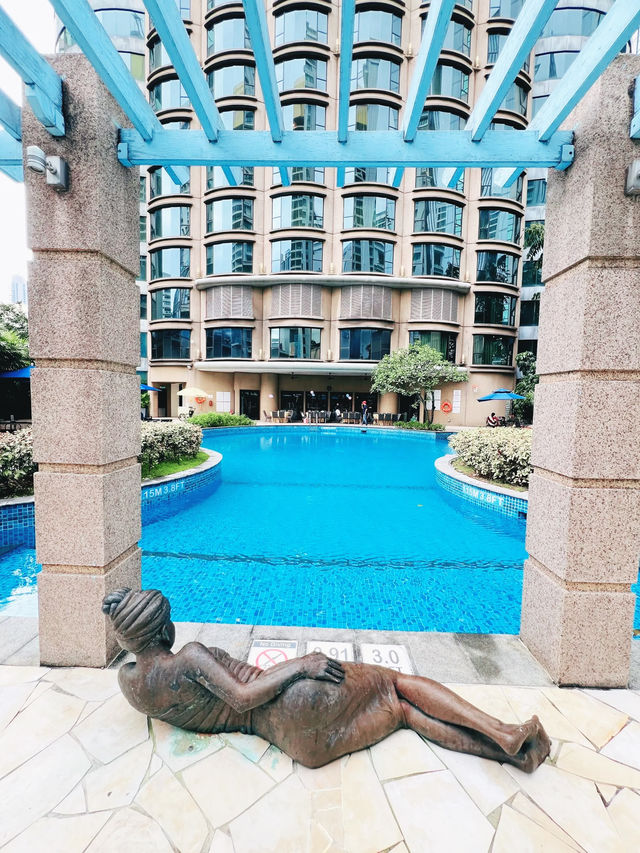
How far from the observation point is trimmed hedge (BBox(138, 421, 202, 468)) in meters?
9.24

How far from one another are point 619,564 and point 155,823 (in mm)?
3093

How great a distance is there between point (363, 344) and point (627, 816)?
26.1 m

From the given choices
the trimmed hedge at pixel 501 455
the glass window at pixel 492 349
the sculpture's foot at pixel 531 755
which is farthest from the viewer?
the glass window at pixel 492 349

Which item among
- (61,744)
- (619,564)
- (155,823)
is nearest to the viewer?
(155,823)

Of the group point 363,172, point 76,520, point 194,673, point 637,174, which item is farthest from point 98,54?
point 363,172

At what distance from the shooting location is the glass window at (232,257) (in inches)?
1049

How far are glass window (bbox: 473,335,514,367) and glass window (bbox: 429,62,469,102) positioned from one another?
1483 centimetres

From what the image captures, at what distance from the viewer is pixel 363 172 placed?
25.2 m

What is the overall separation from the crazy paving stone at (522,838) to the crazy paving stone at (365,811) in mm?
456

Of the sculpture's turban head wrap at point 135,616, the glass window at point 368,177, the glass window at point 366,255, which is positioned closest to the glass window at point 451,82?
the glass window at point 368,177

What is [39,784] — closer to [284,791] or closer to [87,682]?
[87,682]

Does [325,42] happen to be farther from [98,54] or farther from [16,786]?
Answer: [16,786]

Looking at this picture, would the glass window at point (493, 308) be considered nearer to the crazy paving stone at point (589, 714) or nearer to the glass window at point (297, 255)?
the glass window at point (297, 255)

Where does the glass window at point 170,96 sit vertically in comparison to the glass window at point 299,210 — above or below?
above
